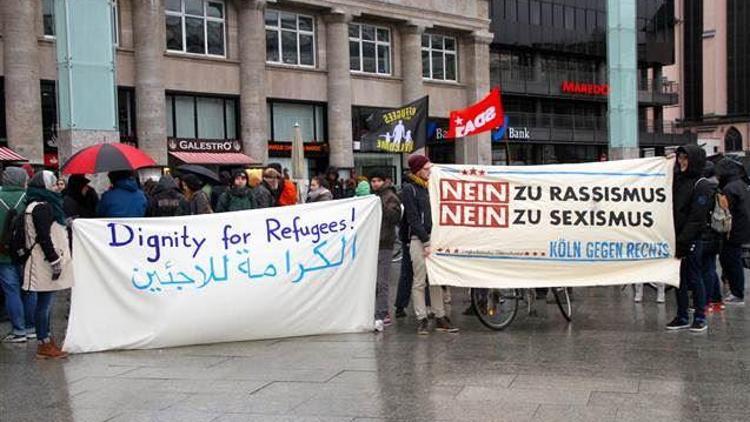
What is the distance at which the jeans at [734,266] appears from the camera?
35.7 feet

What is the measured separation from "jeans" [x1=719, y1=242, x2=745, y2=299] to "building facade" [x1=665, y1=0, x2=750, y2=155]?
79234 millimetres

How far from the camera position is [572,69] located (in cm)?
5897

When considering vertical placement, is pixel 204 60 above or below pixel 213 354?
above

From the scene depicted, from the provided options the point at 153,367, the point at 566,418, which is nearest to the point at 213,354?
the point at 153,367

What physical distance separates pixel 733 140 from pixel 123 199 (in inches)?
3438

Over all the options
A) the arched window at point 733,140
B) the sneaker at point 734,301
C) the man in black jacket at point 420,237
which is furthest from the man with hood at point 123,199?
the arched window at point 733,140

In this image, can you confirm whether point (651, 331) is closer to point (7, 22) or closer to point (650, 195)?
point (650, 195)

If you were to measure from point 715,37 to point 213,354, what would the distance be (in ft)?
289

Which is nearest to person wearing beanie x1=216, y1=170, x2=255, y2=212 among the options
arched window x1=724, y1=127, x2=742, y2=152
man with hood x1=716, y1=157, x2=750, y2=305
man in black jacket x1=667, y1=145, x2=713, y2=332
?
man in black jacket x1=667, y1=145, x2=713, y2=332

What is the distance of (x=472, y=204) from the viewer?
9.44 m

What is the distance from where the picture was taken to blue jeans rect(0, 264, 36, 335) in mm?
9102

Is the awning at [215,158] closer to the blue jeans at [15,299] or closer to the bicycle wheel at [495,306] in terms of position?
the blue jeans at [15,299]

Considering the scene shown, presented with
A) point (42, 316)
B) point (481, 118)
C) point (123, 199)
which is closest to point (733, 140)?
point (481, 118)

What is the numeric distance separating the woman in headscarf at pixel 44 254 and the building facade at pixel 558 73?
133 ft
